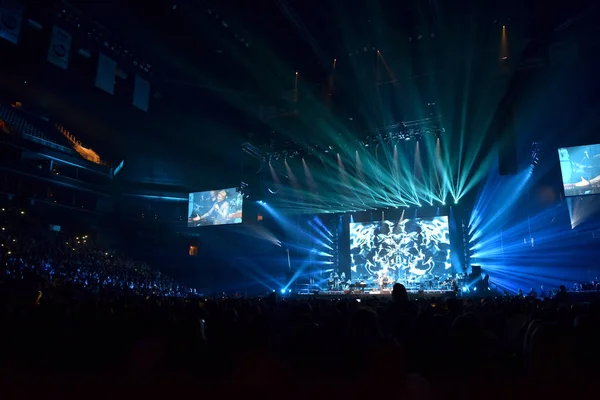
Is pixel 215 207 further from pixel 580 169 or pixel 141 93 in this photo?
pixel 580 169

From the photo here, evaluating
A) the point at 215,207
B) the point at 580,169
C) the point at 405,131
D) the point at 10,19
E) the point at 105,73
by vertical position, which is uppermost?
the point at 10,19

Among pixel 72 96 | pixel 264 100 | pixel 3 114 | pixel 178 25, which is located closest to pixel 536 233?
pixel 264 100

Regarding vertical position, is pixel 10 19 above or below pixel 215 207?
above

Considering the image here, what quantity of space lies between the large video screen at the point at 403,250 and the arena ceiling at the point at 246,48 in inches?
343

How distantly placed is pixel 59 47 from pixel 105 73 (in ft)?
5.71

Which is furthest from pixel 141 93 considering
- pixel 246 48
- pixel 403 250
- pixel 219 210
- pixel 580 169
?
pixel 580 169

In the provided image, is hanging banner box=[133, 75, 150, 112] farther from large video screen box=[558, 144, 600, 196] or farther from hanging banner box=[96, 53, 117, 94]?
large video screen box=[558, 144, 600, 196]

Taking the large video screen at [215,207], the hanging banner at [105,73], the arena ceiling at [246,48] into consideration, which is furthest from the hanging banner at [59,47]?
the large video screen at [215,207]

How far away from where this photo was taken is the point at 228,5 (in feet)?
38.5

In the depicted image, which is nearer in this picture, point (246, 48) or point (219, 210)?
point (246, 48)

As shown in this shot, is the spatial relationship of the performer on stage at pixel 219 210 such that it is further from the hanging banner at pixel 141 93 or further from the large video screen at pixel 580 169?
the large video screen at pixel 580 169

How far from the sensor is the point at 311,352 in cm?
382

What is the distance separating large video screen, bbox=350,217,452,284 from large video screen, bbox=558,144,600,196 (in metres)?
7.73

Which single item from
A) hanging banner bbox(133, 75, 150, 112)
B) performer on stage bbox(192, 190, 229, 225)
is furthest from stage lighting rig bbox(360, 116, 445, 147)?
performer on stage bbox(192, 190, 229, 225)
